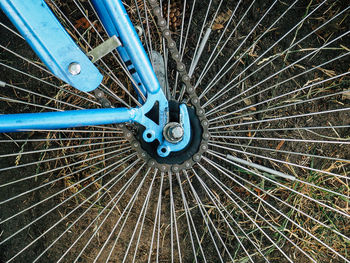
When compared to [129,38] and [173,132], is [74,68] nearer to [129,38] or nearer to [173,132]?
[129,38]

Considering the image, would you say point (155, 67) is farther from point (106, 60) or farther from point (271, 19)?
point (271, 19)

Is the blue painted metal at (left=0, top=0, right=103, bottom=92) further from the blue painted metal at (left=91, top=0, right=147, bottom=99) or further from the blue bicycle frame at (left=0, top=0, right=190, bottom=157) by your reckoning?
the blue painted metal at (left=91, top=0, right=147, bottom=99)

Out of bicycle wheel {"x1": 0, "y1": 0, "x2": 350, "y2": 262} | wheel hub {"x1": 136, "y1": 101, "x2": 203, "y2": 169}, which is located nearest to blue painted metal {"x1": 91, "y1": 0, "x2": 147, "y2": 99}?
wheel hub {"x1": 136, "y1": 101, "x2": 203, "y2": 169}

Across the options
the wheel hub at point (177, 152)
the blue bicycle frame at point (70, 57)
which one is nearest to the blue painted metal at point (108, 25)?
the blue bicycle frame at point (70, 57)

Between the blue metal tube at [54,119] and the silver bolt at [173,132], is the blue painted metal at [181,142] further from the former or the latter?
the blue metal tube at [54,119]

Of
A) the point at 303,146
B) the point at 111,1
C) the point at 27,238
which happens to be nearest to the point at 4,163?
the point at 27,238

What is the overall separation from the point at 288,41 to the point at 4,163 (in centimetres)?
124

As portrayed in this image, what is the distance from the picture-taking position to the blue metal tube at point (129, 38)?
3.09 feet

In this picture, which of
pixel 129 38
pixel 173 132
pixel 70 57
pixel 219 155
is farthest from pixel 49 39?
pixel 219 155

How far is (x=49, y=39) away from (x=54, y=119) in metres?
0.21

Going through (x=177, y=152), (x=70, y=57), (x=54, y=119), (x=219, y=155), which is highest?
(x=70, y=57)

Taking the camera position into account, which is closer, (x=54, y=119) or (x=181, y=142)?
(x=54, y=119)

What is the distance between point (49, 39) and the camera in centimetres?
91

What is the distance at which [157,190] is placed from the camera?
1498 mm
